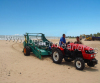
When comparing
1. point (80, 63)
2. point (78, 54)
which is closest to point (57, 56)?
point (78, 54)

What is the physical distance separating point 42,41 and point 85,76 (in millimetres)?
5512

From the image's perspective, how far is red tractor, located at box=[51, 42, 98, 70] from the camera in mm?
4930

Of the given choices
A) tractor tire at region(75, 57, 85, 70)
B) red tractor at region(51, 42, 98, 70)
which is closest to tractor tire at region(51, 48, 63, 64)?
red tractor at region(51, 42, 98, 70)

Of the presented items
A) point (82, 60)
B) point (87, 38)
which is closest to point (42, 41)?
point (82, 60)

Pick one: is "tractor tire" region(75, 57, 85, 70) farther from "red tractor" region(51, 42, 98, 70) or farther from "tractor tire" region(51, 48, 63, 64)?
"tractor tire" region(51, 48, 63, 64)

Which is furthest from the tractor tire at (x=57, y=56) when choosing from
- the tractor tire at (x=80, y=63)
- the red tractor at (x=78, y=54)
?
the tractor tire at (x=80, y=63)

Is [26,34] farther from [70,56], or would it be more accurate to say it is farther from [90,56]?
[90,56]

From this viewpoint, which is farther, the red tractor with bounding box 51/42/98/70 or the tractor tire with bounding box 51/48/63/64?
the tractor tire with bounding box 51/48/63/64

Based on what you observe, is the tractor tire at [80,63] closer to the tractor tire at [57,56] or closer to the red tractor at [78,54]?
the red tractor at [78,54]

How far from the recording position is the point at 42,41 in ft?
30.0

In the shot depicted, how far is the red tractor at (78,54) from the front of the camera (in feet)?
16.2

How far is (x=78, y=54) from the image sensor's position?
211 inches

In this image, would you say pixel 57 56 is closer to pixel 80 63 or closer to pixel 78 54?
pixel 78 54

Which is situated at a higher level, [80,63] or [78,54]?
[78,54]
